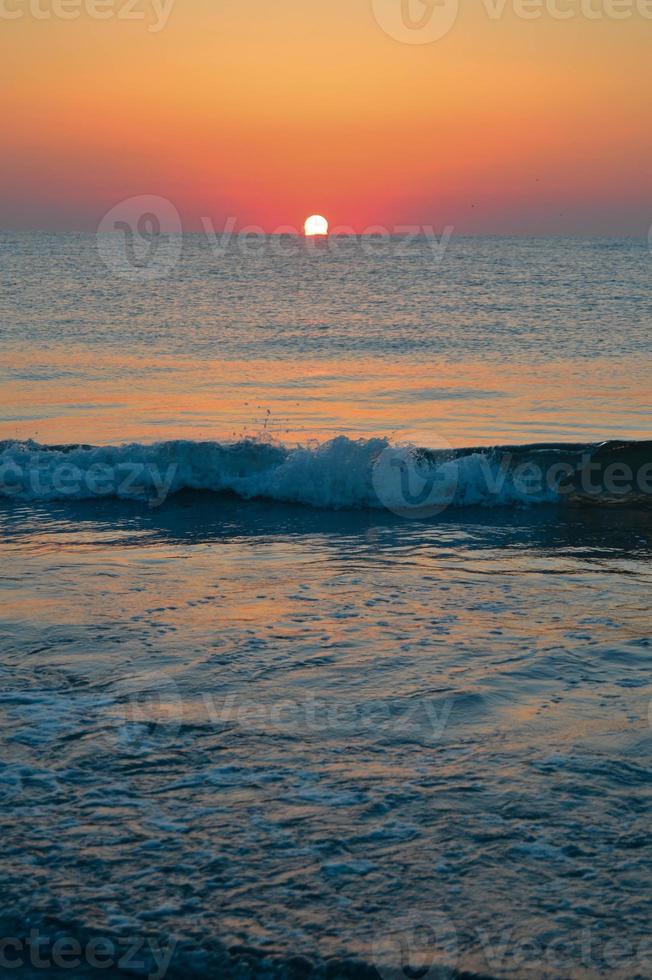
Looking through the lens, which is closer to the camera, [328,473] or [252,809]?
[252,809]

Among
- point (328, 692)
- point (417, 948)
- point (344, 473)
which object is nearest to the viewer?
point (417, 948)

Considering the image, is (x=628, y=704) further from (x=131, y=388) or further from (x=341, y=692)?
(x=131, y=388)

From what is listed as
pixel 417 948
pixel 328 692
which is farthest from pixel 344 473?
pixel 417 948

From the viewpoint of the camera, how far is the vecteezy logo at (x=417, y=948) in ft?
12.2

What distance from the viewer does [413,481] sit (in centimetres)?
1314

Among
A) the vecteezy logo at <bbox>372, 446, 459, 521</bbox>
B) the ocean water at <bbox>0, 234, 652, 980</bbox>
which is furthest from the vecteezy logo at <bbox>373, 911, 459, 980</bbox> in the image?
the vecteezy logo at <bbox>372, 446, 459, 521</bbox>

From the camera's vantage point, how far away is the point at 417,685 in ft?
20.4

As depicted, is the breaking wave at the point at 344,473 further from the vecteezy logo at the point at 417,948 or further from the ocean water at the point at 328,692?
the vecteezy logo at the point at 417,948

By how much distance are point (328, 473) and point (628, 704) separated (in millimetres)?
7485

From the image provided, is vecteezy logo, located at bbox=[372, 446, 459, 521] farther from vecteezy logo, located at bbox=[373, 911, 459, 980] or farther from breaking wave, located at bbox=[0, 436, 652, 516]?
vecteezy logo, located at bbox=[373, 911, 459, 980]

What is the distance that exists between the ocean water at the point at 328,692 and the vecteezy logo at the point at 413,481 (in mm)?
47

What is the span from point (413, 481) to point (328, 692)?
23.7 ft

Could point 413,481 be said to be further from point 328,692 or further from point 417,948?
point 417,948

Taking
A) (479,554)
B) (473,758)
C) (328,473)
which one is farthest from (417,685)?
(328,473)
